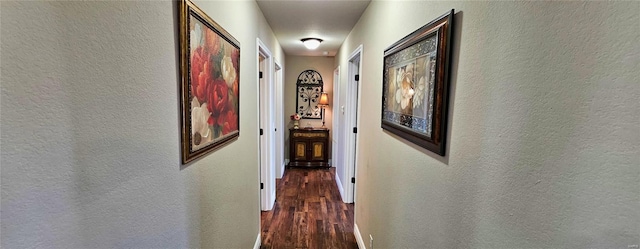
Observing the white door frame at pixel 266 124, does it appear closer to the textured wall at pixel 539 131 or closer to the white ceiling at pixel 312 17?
the white ceiling at pixel 312 17

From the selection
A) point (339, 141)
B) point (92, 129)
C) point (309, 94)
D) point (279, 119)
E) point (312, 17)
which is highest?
point (312, 17)

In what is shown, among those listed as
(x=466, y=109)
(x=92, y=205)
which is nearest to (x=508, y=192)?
(x=466, y=109)

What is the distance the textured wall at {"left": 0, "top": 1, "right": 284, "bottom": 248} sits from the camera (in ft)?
1.69

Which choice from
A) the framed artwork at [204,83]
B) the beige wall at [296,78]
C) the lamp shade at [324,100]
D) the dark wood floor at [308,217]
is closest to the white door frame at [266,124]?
the dark wood floor at [308,217]

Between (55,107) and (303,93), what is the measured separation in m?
4.82

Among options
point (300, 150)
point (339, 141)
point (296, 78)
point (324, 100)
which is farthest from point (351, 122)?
point (296, 78)

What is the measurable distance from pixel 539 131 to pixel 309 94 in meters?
4.78

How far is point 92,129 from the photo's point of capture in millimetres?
663

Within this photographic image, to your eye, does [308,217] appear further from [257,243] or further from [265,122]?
[265,122]

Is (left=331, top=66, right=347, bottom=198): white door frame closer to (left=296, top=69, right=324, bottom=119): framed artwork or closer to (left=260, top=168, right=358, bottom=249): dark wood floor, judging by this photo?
(left=260, top=168, right=358, bottom=249): dark wood floor

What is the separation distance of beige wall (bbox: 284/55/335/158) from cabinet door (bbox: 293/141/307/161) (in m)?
0.40

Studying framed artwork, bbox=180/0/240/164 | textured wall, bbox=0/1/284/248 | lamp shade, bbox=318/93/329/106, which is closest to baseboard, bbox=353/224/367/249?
framed artwork, bbox=180/0/240/164

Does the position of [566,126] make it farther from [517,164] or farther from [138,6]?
[138,6]

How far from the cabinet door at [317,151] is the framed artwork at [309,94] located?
1.91 ft
